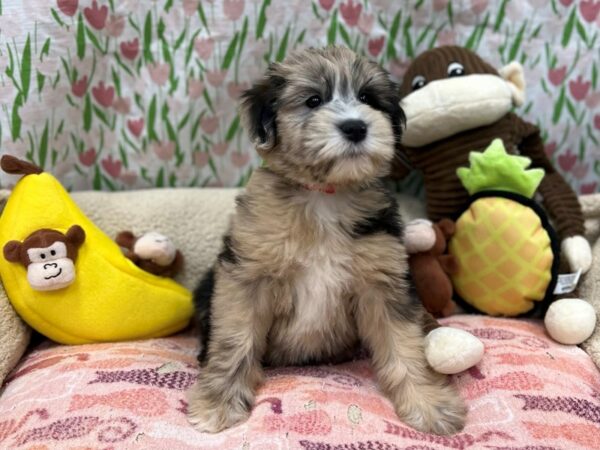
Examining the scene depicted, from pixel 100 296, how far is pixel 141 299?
19cm

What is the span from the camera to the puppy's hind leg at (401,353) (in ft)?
6.83

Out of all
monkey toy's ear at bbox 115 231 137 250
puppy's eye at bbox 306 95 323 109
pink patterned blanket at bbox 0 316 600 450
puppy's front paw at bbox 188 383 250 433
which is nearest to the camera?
pink patterned blanket at bbox 0 316 600 450

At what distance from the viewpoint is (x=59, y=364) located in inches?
91.7

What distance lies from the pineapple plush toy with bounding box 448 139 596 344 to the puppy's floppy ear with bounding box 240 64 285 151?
3.62 feet

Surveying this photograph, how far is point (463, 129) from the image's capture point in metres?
2.86

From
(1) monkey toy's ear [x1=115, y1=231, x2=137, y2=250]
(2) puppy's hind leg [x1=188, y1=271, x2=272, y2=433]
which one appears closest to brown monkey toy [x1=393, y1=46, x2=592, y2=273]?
(2) puppy's hind leg [x1=188, y1=271, x2=272, y2=433]

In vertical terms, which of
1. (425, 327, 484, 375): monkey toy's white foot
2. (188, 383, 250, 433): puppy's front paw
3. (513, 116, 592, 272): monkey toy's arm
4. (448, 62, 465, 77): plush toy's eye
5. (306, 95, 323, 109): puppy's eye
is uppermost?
(448, 62, 465, 77): plush toy's eye

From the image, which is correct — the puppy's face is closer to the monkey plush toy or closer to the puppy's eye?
the puppy's eye

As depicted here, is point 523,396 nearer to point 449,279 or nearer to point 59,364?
point 449,279

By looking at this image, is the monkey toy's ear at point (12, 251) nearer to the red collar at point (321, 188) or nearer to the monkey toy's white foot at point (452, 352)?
the red collar at point (321, 188)

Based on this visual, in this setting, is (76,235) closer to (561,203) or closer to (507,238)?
(507,238)

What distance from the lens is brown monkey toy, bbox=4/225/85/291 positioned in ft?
7.83

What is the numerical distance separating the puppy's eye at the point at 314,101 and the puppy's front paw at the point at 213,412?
1.10m

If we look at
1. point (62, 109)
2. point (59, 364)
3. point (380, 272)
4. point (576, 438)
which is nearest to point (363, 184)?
point (380, 272)
